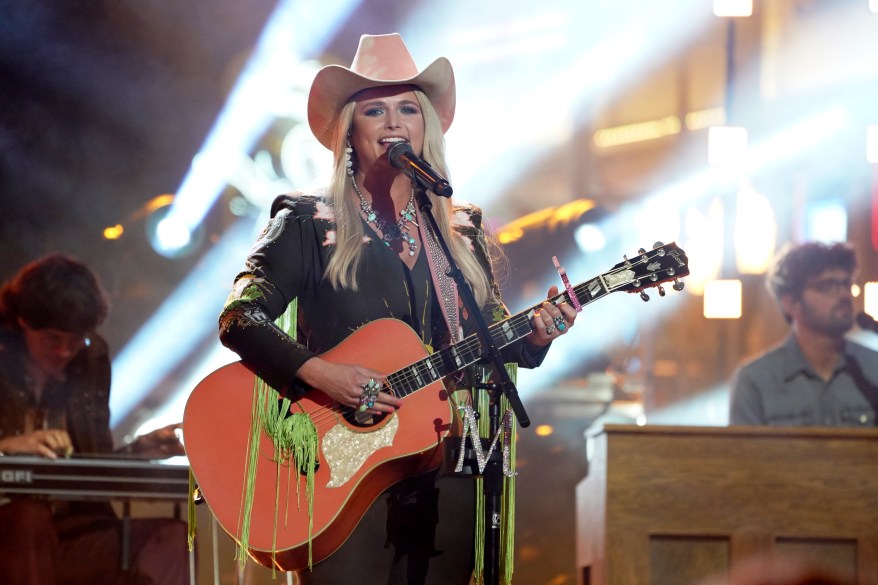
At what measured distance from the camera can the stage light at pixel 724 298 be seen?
6.89 meters

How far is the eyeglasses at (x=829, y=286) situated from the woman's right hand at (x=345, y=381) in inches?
144

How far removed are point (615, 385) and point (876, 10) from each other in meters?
3.18

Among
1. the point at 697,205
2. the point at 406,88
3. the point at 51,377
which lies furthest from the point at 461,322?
the point at 697,205

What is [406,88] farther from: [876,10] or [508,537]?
[876,10]

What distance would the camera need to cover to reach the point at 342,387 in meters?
2.44

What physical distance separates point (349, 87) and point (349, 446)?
39.7 inches

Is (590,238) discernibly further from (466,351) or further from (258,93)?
(466,351)

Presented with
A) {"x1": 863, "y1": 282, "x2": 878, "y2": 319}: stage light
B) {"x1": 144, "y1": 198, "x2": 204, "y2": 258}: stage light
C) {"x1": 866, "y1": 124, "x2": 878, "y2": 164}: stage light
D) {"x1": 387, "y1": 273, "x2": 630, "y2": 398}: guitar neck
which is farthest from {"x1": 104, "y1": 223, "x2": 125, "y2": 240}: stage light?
{"x1": 866, "y1": 124, "x2": 878, "y2": 164}: stage light

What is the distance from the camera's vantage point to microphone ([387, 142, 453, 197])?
2328 mm

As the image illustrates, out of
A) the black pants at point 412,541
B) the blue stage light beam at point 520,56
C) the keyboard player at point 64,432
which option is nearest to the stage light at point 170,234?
the keyboard player at point 64,432

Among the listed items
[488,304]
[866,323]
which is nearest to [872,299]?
[866,323]

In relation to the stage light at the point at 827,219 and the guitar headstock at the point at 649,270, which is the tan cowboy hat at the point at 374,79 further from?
the stage light at the point at 827,219

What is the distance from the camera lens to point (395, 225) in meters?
2.75

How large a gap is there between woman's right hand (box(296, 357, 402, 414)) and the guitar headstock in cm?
66
